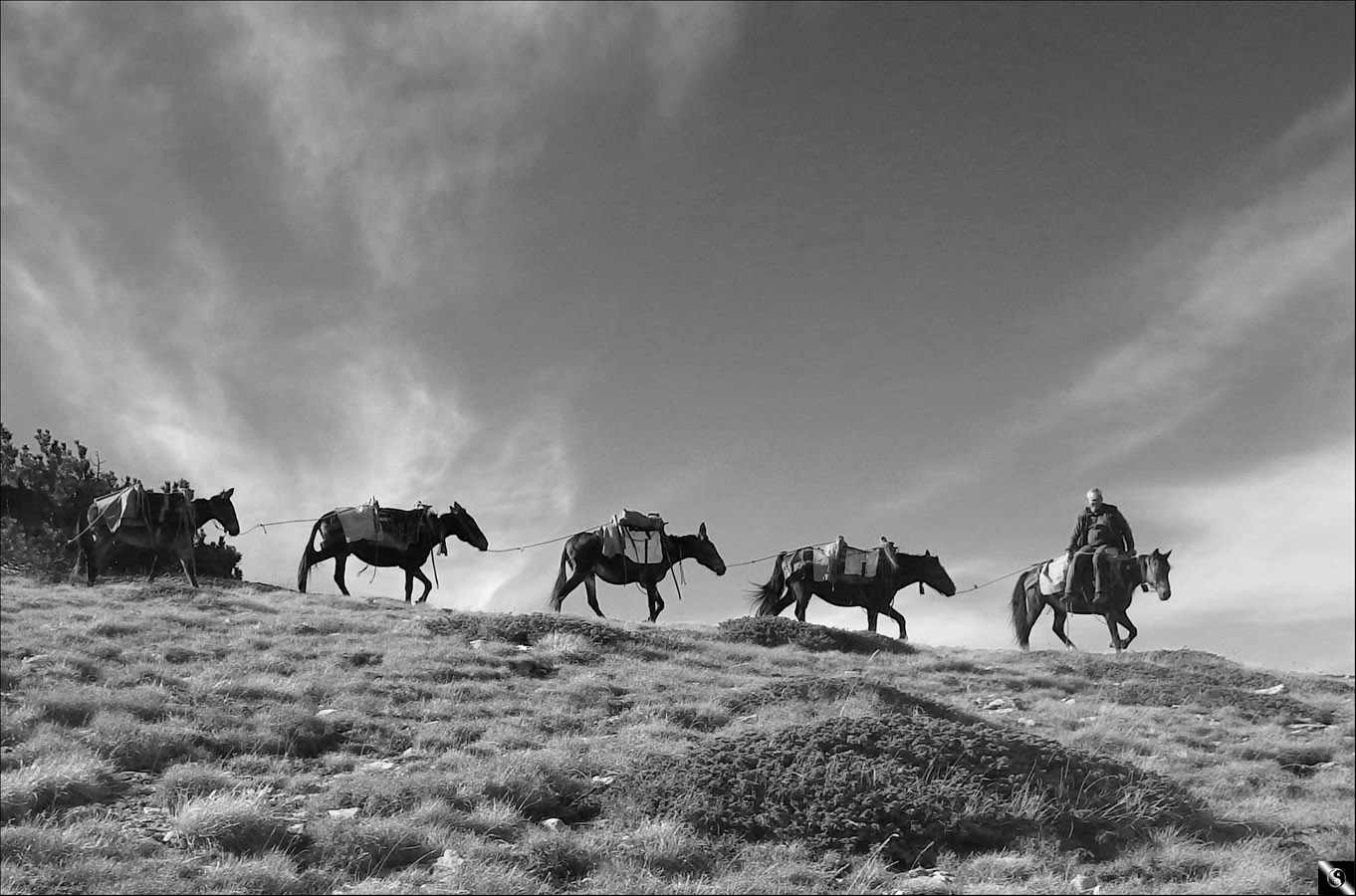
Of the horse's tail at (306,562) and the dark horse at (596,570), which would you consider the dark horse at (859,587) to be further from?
the horse's tail at (306,562)

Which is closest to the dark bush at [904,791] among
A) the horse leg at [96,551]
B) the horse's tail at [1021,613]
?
the horse's tail at [1021,613]

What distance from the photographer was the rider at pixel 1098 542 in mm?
23812

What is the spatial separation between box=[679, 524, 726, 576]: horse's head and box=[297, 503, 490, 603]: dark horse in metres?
6.66

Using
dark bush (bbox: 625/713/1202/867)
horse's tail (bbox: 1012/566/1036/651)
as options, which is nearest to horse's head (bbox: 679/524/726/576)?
horse's tail (bbox: 1012/566/1036/651)

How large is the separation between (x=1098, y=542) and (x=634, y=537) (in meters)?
11.3

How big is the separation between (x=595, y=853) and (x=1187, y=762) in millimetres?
7486

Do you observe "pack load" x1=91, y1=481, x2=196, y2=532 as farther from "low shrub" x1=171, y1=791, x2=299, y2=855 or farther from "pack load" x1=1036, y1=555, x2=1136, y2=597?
"pack load" x1=1036, y1=555, x2=1136, y2=597

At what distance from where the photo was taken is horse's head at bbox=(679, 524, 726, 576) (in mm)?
28641

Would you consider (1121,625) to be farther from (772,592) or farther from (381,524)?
(381,524)

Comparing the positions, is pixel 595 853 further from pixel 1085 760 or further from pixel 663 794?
pixel 1085 760

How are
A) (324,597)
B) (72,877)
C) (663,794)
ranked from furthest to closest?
(324,597), (663,794), (72,877)

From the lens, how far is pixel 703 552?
2877 cm

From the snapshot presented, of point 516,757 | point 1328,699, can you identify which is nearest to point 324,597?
point 516,757

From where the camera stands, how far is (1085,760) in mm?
9953
